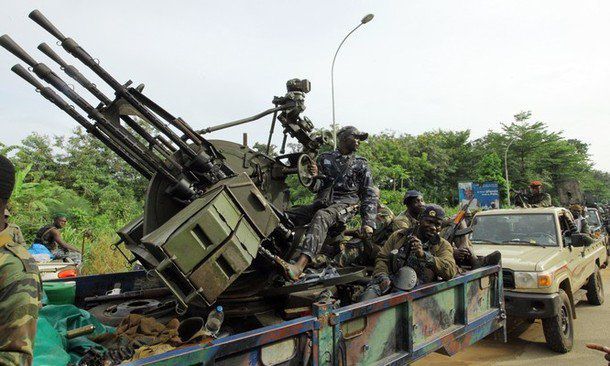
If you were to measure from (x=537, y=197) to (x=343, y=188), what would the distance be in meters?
6.76

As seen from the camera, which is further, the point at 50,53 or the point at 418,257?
the point at 418,257

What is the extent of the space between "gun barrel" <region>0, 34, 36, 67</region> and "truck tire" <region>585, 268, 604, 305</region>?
829 centimetres

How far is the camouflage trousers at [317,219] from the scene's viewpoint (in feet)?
11.5

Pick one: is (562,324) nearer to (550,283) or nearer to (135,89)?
(550,283)

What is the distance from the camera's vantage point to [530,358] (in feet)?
16.3

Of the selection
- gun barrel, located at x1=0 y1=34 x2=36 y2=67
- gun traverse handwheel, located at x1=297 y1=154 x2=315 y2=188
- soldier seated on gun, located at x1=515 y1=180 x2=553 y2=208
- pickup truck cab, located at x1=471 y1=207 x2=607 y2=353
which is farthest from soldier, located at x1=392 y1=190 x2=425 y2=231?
soldier seated on gun, located at x1=515 y1=180 x2=553 y2=208

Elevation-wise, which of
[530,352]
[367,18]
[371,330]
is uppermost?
[367,18]

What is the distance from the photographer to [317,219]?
3.67m

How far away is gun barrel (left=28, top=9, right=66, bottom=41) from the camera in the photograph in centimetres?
295

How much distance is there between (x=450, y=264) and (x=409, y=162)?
24.7m

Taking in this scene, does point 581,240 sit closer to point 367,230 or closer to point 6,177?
point 367,230

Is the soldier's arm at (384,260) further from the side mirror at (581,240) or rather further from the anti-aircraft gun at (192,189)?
the side mirror at (581,240)

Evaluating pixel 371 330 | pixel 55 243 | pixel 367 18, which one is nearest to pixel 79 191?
pixel 55 243

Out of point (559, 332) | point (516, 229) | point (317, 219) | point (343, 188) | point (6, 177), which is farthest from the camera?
point (516, 229)
